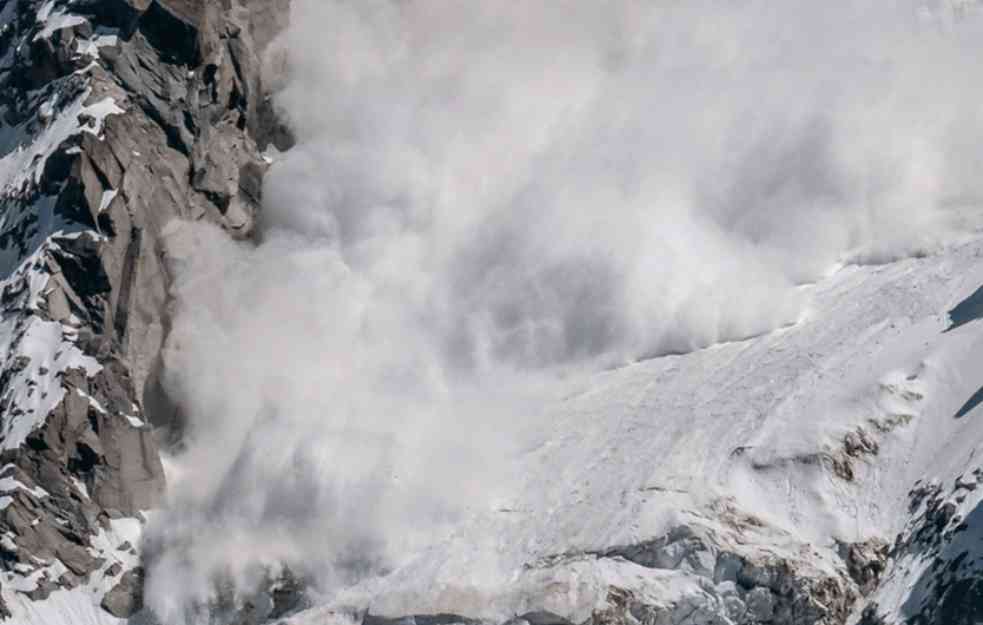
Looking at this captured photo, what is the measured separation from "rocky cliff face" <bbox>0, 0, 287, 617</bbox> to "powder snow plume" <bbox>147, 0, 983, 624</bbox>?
2.26 m

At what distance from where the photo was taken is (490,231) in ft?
471

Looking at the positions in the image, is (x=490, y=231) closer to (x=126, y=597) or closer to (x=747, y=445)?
(x=747, y=445)

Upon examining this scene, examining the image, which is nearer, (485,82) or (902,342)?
(902,342)

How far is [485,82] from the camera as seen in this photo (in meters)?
156

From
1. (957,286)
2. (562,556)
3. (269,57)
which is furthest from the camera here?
(269,57)

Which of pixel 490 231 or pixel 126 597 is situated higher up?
pixel 490 231

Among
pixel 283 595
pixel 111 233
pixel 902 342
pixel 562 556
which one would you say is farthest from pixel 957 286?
pixel 111 233

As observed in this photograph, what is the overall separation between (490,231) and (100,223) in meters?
23.8

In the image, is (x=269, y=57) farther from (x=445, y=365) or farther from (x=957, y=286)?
(x=957, y=286)

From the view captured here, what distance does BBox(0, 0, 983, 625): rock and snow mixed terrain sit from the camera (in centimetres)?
11200

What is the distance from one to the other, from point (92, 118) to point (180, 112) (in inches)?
234

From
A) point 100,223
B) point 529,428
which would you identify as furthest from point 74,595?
point 529,428

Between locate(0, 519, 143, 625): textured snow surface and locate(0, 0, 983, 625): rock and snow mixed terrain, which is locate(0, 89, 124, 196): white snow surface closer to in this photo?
locate(0, 0, 983, 625): rock and snow mixed terrain

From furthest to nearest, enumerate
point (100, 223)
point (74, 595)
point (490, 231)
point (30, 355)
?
point (490, 231), point (100, 223), point (30, 355), point (74, 595)
